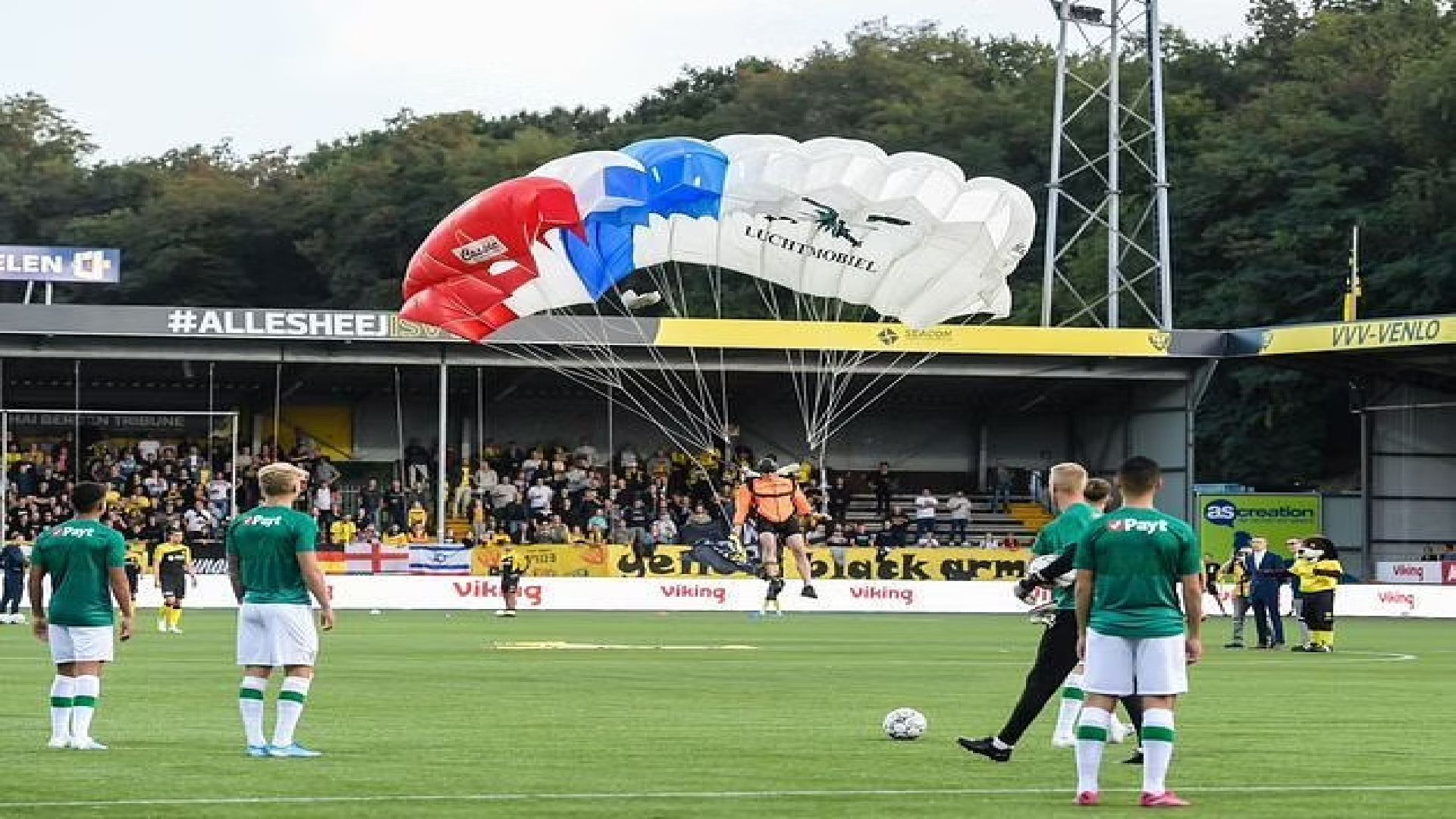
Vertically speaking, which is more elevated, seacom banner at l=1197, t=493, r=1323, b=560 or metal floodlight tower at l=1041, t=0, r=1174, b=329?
metal floodlight tower at l=1041, t=0, r=1174, b=329

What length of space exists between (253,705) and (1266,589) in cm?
2086

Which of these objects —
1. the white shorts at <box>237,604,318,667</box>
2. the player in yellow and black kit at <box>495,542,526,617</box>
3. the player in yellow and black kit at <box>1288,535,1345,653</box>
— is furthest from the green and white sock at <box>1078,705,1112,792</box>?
the player in yellow and black kit at <box>495,542,526,617</box>

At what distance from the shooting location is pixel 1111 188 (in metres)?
52.3

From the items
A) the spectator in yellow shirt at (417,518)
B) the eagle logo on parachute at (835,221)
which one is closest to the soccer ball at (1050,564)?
the eagle logo on parachute at (835,221)

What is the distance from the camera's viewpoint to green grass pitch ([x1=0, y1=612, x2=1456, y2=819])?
1169cm

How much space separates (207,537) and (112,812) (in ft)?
124

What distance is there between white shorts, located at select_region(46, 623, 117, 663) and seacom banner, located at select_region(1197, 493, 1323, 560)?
39.8 metres

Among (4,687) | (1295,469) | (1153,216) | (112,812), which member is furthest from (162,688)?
(1153,216)

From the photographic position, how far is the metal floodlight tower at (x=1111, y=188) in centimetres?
5188

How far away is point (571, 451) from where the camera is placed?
57.0 m

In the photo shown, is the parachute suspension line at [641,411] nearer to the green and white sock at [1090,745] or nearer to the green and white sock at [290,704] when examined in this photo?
the green and white sock at [290,704]

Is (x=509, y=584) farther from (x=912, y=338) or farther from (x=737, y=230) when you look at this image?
(x=912, y=338)

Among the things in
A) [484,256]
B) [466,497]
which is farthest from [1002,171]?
[484,256]

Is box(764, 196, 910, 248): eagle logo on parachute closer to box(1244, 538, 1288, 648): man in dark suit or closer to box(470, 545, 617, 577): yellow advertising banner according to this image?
box(1244, 538, 1288, 648): man in dark suit
